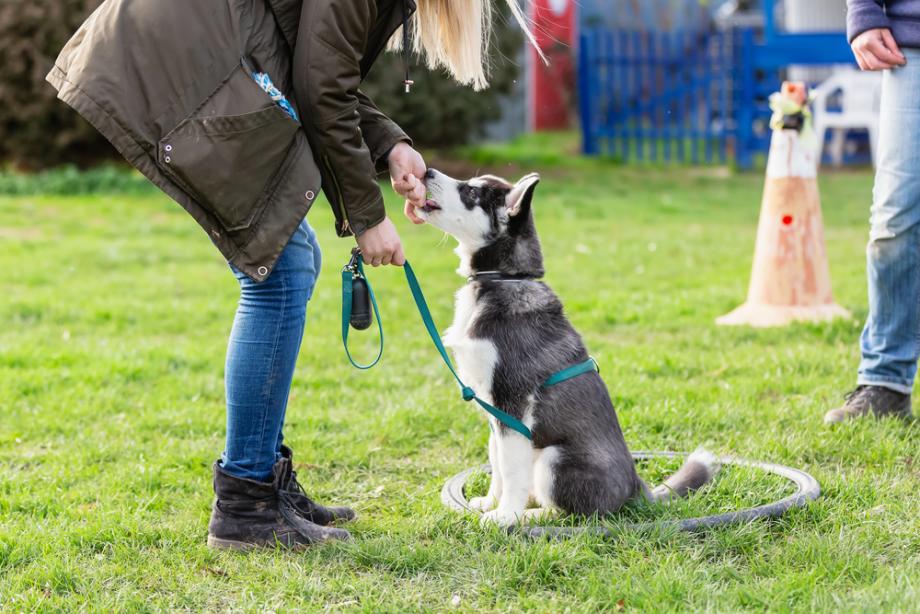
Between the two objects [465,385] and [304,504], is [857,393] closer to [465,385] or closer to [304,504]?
[465,385]

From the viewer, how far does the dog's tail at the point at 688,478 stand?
3.62 m

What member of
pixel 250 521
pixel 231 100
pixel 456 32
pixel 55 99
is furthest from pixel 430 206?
pixel 55 99

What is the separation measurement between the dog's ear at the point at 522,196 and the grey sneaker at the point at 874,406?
182cm

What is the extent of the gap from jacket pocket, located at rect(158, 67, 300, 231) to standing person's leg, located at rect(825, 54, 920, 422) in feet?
8.79

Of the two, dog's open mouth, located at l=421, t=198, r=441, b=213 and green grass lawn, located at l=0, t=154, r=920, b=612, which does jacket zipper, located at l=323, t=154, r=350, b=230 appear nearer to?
dog's open mouth, located at l=421, t=198, r=441, b=213

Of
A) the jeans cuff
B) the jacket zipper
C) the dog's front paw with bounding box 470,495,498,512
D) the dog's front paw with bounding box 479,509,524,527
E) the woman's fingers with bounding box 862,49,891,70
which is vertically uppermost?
the woman's fingers with bounding box 862,49,891,70

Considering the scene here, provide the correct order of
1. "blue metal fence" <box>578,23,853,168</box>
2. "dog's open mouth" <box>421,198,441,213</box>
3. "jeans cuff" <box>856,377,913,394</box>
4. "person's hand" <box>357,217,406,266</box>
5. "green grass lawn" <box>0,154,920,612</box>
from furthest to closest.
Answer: "blue metal fence" <box>578,23,853,168</box>
"jeans cuff" <box>856,377,913,394</box>
"dog's open mouth" <box>421,198,441,213</box>
"person's hand" <box>357,217,406,266</box>
"green grass lawn" <box>0,154,920,612</box>

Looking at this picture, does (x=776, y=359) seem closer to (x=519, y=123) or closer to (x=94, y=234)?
(x=94, y=234)

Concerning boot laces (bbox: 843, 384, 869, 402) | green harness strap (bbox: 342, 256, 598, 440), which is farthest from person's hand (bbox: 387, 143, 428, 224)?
boot laces (bbox: 843, 384, 869, 402)

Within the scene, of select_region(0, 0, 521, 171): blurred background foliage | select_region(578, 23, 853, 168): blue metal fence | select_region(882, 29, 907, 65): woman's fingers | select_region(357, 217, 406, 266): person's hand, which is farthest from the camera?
select_region(578, 23, 853, 168): blue metal fence

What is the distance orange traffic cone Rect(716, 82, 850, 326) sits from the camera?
6.37 meters

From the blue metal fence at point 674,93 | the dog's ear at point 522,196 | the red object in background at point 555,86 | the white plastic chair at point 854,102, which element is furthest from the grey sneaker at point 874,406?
the red object in background at point 555,86

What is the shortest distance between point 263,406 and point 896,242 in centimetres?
277

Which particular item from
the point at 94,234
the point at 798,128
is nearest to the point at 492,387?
the point at 798,128
